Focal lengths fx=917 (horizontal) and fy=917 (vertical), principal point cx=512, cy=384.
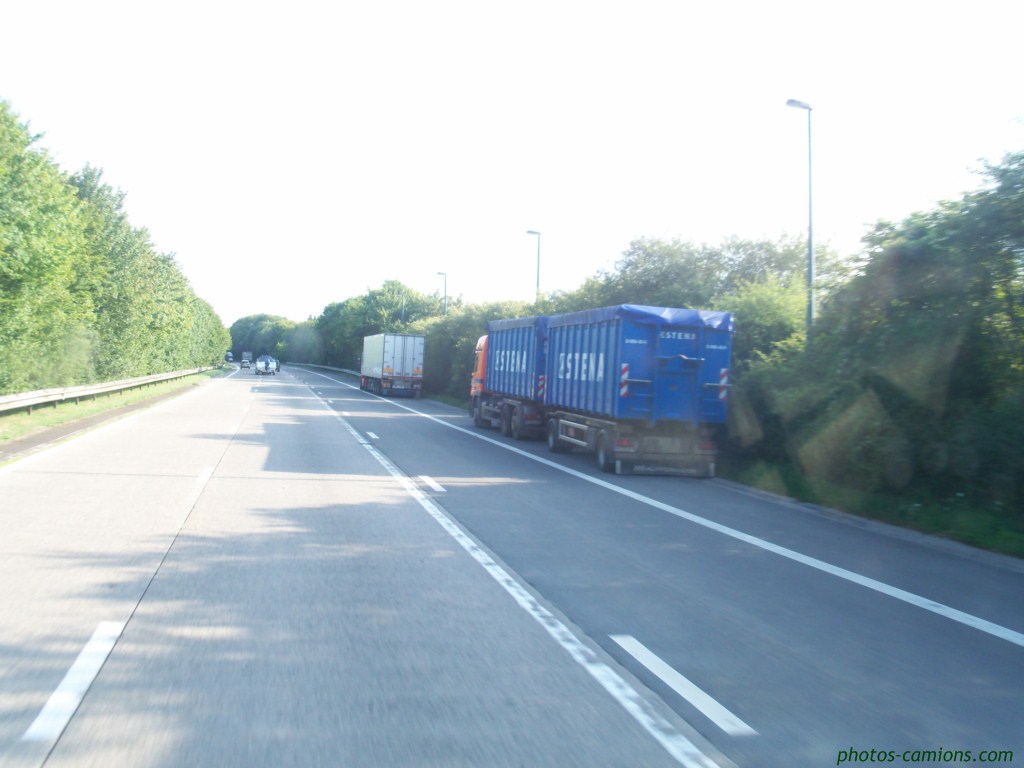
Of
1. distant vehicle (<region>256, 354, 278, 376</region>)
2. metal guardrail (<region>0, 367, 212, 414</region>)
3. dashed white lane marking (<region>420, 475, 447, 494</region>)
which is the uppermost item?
distant vehicle (<region>256, 354, 278, 376</region>)

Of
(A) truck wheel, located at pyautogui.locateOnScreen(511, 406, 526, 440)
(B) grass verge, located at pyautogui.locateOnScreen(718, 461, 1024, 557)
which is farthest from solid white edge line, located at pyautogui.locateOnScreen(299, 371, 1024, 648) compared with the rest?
(A) truck wheel, located at pyautogui.locateOnScreen(511, 406, 526, 440)

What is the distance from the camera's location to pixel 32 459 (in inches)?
634

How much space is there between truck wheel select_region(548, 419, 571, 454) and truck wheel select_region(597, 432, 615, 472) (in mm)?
3381

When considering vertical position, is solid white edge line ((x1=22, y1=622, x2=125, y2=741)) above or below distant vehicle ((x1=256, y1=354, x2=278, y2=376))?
below

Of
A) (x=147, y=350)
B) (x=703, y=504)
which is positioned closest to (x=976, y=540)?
(x=703, y=504)

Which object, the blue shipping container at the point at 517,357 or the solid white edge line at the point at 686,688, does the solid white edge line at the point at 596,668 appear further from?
the blue shipping container at the point at 517,357

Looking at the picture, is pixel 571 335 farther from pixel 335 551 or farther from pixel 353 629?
pixel 353 629

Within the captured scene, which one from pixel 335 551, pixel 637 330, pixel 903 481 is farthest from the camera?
pixel 637 330

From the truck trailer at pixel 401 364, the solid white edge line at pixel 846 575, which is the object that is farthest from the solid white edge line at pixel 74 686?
the truck trailer at pixel 401 364

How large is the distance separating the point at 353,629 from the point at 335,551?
287 cm

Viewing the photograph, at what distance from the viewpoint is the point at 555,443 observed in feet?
72.3

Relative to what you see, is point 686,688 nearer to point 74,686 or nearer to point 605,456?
point 74,686

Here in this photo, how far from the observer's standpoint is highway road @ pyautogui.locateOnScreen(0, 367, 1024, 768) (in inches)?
185

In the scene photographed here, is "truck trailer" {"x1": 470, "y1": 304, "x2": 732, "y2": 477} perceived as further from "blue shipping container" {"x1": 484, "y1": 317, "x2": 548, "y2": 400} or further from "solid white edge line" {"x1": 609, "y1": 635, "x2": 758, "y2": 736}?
"solid white edge line" {"x1": 609, "y1": 635, "x2": 758, "y2": 736}
